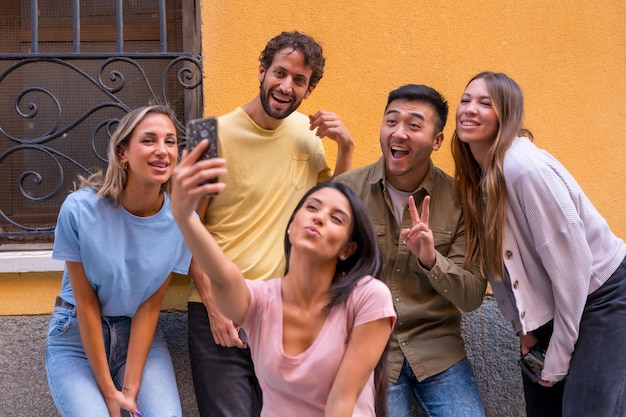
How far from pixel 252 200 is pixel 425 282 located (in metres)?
0.85

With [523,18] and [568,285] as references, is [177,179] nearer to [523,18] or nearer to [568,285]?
[568,285]

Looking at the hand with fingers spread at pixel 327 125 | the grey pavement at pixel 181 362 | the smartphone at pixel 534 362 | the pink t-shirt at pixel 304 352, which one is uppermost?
the hand with fingers spread at pixel 327 125

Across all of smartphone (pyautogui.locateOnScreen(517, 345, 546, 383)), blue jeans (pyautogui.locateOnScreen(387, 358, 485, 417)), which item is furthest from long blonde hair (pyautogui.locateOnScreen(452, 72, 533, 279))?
blue jeans (pyautogui.locateOnScreen(387, 358, 485, 417))

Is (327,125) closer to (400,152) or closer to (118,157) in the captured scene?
(400,152)

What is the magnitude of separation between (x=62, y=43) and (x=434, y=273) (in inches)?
93.7

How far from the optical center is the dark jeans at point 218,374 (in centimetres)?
345

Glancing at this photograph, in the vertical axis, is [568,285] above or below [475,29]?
below

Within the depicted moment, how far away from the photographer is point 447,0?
13.8 feet

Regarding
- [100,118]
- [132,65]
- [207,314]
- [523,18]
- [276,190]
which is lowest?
[207,314]

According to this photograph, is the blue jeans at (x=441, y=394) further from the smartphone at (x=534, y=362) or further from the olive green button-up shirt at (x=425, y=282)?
the smartphone at (x=534, y=362)

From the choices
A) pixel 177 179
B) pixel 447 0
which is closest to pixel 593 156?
pixel 447 0

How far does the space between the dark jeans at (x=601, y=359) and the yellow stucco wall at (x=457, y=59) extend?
1.18 meters

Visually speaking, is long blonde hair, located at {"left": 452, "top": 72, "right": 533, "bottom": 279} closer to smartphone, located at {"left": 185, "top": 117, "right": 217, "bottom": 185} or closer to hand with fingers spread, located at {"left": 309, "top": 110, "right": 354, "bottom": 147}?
hand with fingers spread, located at {"left": 309, "top": 110, "right": 354, "bottom": 147}

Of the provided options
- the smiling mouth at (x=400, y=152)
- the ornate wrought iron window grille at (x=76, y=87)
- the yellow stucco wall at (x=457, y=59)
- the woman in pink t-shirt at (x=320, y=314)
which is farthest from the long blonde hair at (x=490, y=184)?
the ornate wrought iron window grille at (x=76, y=87)
